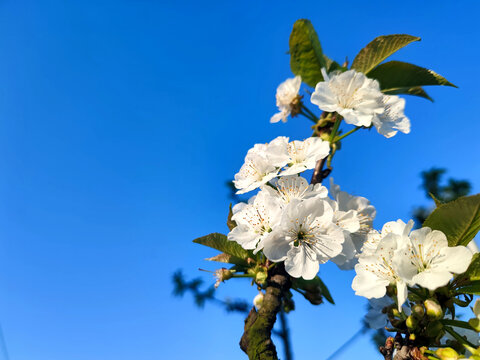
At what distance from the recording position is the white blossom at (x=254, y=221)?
0.99 meters

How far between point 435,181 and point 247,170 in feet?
31.1

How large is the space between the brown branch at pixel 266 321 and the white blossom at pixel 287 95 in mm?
646

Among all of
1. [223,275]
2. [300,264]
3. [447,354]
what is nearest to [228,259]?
[223,275]

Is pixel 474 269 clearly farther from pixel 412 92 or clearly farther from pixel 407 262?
pixel 412 92

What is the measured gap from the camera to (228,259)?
1172 millimetres

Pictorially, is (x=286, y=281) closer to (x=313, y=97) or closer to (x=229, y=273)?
(x=229, y=273)

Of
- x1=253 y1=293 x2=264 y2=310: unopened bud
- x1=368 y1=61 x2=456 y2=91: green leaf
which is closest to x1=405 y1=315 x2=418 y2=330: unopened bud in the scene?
x1=253 y1=293 x2=264 y2=310: unopened bud

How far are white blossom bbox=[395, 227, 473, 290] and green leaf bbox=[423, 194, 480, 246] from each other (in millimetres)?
30

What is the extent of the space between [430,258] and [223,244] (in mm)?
566

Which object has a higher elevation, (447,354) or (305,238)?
(305,238)

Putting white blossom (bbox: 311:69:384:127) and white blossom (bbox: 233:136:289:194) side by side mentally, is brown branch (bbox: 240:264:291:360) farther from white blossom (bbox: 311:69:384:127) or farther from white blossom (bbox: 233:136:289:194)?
white blossom (bbox: 311:69:384:127)

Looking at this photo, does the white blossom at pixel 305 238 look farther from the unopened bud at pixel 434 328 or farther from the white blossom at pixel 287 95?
the white blossom at pixel 287 95

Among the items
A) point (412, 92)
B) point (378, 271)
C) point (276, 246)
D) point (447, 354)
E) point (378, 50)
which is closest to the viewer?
point (447, 354)

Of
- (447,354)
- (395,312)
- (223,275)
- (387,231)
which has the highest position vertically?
(223,275)
